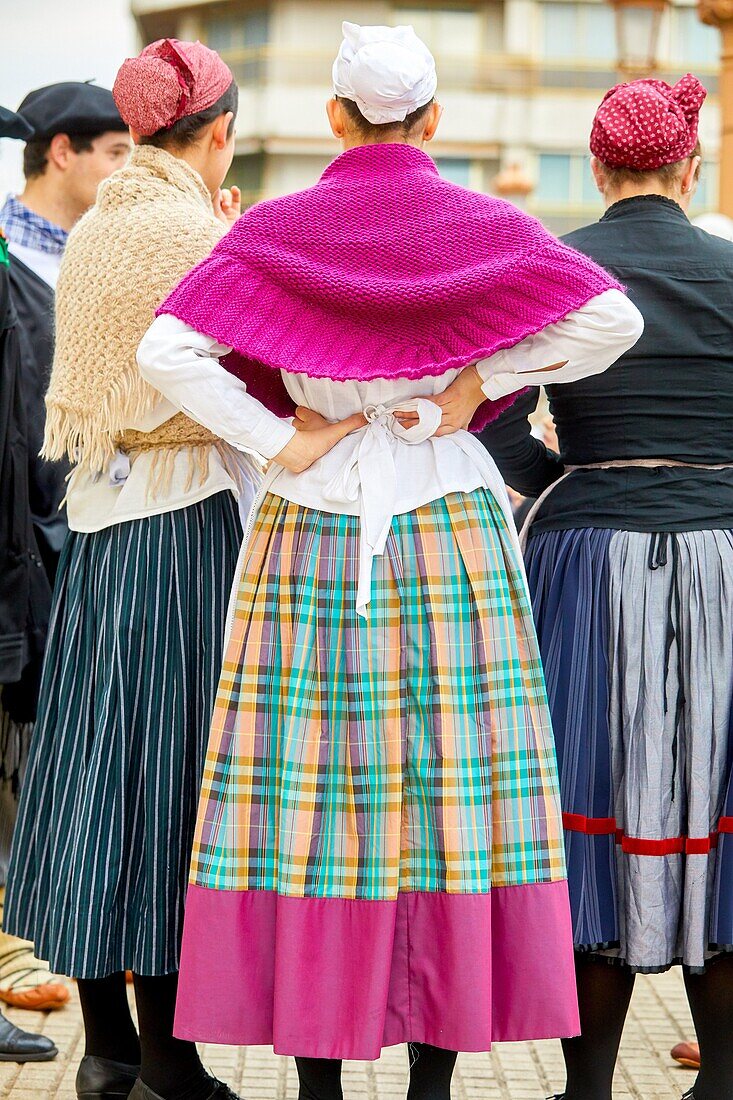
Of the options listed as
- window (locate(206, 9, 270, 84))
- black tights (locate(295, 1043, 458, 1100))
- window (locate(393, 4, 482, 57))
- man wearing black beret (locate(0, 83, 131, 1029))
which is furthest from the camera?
window (locate(393, 4, 482, 57))

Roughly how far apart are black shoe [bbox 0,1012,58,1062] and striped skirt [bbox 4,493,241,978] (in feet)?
1.89

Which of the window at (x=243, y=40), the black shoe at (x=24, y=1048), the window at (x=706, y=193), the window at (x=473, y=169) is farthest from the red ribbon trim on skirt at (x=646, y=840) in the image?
the window at (x=243, y=40)

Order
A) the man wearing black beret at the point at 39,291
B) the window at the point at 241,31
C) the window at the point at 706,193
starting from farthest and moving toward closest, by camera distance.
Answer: the window at the point at 241,31, the window at the point at 706,193, the man wearing black beret at the point at 39,291

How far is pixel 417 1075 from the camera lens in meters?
2.39

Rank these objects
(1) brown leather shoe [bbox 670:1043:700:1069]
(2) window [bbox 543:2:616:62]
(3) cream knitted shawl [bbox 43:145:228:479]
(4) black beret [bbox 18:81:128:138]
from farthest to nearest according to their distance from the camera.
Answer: (2) window [bbox 543:2:616:62], (4) black beret [bbox 18:81:128:138], (1) brown leather shoe [bbox 670:1043:700:1069], (3) cream knitted shawl [bbox 43:145:228:479]

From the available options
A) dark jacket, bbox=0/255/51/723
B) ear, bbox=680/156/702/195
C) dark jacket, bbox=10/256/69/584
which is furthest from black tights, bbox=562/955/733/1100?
dark jacket, bbox=10/256/69/584

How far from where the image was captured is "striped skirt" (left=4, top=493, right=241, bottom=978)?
102 inches

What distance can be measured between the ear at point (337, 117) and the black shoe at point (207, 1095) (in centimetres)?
174

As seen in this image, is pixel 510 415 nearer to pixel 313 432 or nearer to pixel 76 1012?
pixel 313 432

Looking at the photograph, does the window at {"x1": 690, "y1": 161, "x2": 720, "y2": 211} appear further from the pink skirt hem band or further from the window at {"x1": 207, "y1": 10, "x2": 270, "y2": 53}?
the pink skirt hem band

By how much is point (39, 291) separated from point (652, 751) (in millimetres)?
1930

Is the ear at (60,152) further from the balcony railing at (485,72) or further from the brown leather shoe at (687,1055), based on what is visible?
the balcony railing at (485,72)

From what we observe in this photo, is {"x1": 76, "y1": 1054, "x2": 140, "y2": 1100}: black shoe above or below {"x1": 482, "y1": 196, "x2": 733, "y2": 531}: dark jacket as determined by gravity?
below

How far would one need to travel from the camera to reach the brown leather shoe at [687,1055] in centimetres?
326
